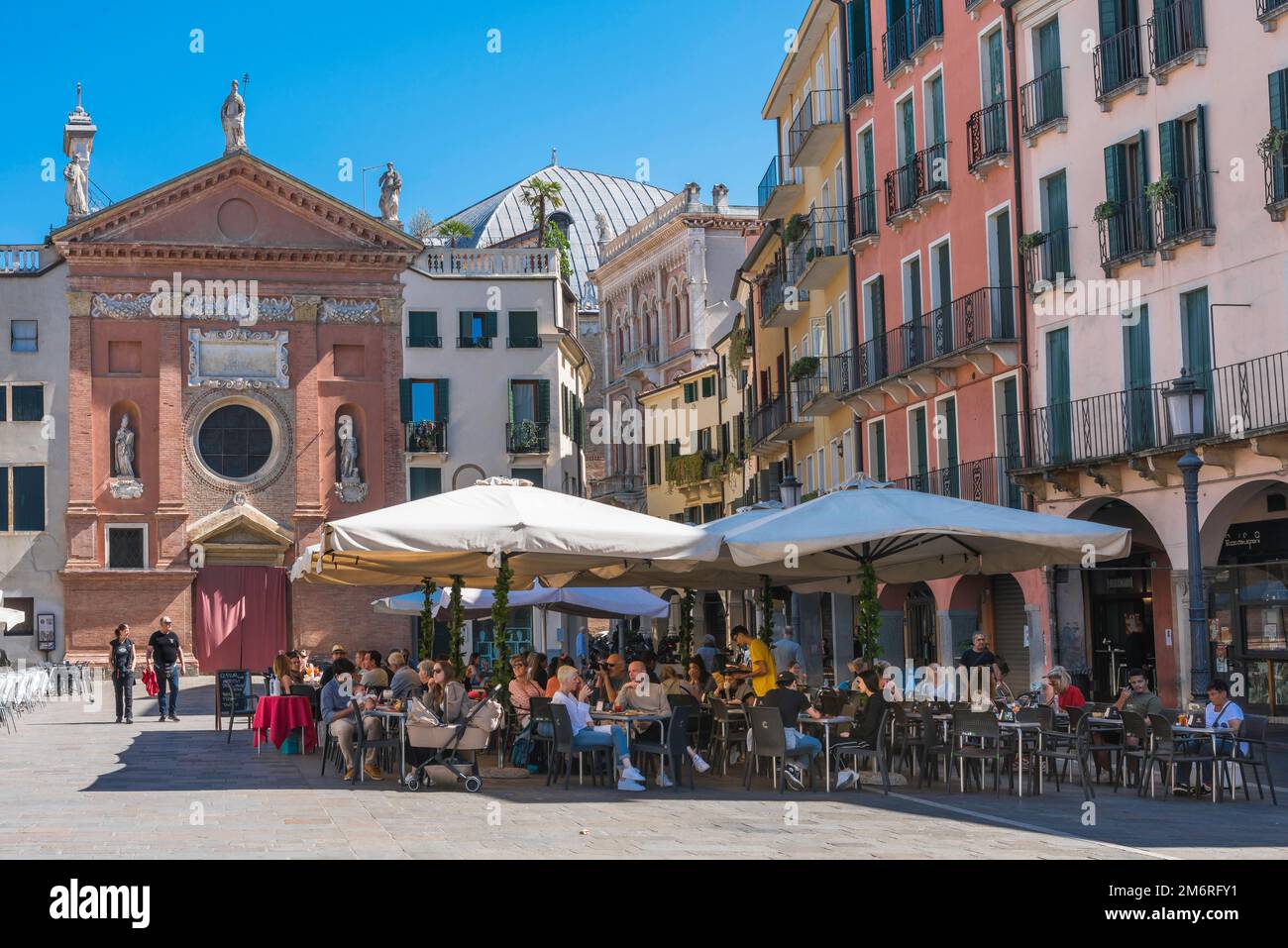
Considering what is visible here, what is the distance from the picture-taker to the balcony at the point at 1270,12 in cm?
2297

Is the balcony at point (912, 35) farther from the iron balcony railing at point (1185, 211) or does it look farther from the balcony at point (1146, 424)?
the iron balcony railing at point (1185, 211)

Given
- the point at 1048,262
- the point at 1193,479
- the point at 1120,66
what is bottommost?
the point at 1193,479

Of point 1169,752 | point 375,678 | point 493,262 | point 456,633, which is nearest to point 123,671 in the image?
point 375,678

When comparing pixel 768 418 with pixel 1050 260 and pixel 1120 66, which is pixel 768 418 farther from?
pixel 1120 66

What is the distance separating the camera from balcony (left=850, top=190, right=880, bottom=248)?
36.5 m

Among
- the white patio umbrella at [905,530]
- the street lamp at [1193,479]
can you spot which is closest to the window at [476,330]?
the white patio umbrella at [905,530]

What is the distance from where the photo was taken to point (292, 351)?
5256 centimetres

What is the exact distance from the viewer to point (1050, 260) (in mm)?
28812

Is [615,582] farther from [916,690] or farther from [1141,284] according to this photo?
[1141,284]

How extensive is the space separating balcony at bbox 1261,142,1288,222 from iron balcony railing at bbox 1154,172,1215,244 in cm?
142

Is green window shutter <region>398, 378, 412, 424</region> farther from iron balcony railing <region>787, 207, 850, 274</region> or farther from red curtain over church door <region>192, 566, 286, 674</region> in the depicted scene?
iron balcony railing <region>787, 207, 850, 274</region>

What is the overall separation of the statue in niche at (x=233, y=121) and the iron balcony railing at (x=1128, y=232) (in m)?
32.6

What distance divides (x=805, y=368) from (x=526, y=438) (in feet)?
48.4
